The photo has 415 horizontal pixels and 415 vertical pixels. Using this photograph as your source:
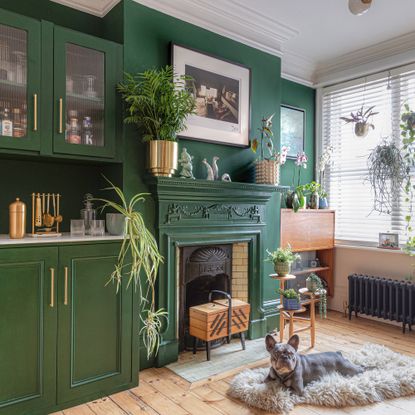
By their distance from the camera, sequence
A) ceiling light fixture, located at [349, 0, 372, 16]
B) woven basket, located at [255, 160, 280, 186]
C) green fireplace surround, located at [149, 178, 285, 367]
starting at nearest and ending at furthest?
ceiling light fixture, located at [349, 0, 372, 16]
green fireplace surround, located at [149, 178, 285, 367]
woven basket, located at [255, 160, 280, 186]

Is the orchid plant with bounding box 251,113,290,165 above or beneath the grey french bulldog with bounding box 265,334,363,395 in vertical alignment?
above

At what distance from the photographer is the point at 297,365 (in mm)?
2402

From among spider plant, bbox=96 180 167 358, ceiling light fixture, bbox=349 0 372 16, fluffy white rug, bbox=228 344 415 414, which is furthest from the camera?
spider plant, bbox=96 180 167 358

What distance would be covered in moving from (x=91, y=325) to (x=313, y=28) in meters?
3.39

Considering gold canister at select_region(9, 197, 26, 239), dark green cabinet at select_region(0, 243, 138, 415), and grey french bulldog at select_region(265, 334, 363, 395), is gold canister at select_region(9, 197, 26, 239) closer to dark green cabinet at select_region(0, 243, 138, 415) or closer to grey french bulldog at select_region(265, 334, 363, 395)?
dark green cabinet at select_region(0, 243, 138, 415)

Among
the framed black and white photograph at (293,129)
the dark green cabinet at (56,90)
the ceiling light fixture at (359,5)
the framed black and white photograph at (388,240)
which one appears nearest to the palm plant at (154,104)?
the dark green cabinet at (56,90)

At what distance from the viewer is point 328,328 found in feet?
12.6

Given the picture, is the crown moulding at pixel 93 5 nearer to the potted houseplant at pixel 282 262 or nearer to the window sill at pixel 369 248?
the potted houseplant at pixel 282 262

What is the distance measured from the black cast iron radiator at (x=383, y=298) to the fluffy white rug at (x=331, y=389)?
1075mm

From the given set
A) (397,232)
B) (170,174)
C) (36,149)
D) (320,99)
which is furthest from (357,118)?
(36,149)

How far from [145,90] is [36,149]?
823 millimetres

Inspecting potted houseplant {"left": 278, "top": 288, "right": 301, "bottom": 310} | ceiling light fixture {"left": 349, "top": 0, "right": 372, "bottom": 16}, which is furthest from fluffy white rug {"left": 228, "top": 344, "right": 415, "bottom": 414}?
ceiling light fixture {"left": 349, "top": 0, "right": 372, "bottom": 16}

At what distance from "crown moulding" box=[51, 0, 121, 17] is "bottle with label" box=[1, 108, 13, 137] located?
1.13 m

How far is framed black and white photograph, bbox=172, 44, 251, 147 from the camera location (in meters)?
3.05
